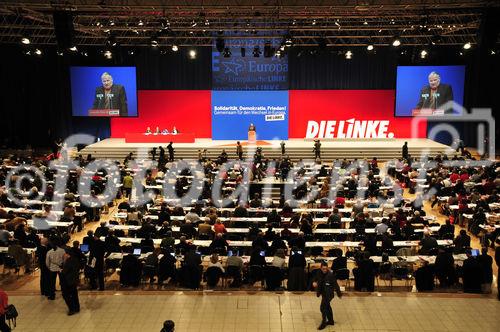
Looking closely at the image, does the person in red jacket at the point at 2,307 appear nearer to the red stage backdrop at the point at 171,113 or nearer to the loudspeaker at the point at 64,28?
the loudspeaker at the point at 64,28

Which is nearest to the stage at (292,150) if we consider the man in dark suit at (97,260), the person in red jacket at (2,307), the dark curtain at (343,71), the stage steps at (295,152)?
the stage steps at (295,152)

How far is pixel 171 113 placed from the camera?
3191cm

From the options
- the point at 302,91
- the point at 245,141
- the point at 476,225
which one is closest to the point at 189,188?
the point at 476,225

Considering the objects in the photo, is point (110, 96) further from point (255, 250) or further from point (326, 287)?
point (326, 287)

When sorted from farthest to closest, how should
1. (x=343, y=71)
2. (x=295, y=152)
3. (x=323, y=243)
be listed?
(x=343, y=71)
(x=295, y=152)
(x=323, y=243)

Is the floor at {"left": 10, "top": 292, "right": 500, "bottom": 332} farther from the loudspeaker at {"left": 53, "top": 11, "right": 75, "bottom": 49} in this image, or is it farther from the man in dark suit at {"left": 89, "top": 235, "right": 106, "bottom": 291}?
the loudspeaker at {"left": 53, "top": 11, "right": 75, "bottom": 49}

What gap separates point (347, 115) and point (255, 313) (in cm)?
2300

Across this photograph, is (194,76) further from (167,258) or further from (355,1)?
(167,258)

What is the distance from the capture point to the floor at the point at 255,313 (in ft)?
31.8

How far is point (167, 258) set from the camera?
11.3 meters

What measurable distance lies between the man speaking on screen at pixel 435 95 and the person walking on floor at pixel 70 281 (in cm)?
2471

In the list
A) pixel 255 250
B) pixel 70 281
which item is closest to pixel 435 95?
pixel 255 250

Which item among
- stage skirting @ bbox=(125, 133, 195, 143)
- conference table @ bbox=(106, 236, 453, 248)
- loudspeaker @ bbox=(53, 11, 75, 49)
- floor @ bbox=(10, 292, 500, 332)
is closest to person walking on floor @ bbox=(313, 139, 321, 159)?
stage skirting @ bbox=(125, 133, 195, 143)

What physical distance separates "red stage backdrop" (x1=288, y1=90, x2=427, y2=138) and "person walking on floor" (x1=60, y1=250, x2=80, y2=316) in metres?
23.0
